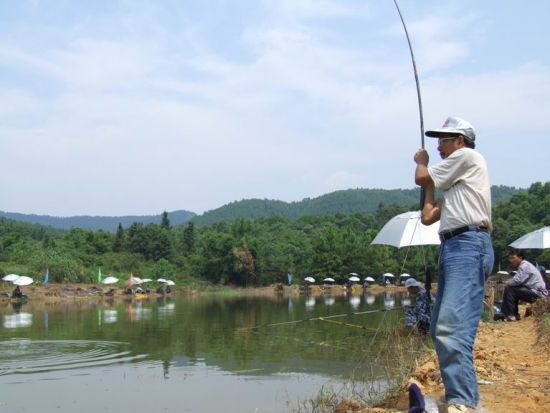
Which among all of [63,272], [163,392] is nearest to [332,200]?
[63,272]

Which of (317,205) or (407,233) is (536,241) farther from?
(317,205)

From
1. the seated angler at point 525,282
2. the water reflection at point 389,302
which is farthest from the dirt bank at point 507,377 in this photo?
the water reflection at point 389,302

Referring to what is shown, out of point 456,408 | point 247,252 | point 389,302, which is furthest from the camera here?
point 247,252

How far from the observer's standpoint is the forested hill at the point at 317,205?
531ft

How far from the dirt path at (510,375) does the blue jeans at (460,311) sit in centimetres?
37

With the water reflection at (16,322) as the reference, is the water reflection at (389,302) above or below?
below

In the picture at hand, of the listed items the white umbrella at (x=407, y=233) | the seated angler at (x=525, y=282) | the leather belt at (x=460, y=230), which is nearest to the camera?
the leather belt at (x=460, y=230)

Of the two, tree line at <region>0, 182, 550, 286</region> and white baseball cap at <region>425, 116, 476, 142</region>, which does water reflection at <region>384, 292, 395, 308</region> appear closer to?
tree line at <region>0, 182, 550, 286</region>

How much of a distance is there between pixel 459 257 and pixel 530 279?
21.5 ft

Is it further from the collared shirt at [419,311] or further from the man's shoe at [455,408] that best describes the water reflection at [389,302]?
the man's shoe at [455,408]

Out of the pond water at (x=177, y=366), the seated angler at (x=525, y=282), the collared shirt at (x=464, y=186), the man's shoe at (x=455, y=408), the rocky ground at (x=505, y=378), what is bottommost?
the pond water at (x=177, y=366)

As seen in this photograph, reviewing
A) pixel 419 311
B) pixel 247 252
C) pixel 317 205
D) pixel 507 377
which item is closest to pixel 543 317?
pixel 419 311

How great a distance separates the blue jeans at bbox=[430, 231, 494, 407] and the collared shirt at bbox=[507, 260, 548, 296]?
20.7 ft

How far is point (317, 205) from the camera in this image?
6978 inches
